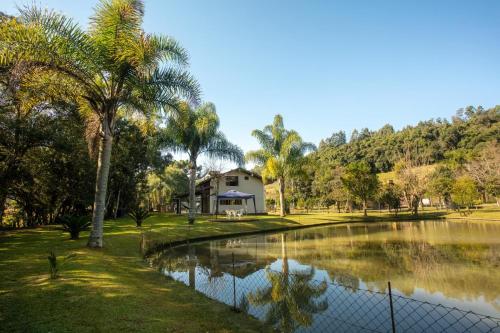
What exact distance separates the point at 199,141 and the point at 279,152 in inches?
468

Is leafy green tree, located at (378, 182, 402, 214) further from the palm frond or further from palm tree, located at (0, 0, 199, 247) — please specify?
palm tree, located at (0, 0, 199, 247)

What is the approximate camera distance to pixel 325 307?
6797 millimetres

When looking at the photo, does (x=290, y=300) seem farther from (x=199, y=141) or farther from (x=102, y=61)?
(x=199, y=141)

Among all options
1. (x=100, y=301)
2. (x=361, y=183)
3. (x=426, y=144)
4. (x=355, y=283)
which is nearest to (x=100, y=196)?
(x=100, y=301)

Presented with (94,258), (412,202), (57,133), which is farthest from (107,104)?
(412,202)

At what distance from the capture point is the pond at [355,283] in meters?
6.06

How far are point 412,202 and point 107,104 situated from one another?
134 ft

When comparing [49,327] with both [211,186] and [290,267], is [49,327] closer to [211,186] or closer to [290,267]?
[290,267]

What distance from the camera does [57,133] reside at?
17750mm

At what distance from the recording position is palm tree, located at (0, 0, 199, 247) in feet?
32.5

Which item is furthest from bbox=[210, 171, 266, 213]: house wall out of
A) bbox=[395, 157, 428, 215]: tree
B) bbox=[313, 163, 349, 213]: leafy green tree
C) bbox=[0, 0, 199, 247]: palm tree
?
bbox=[0, 0, 199, 247]: palm tree

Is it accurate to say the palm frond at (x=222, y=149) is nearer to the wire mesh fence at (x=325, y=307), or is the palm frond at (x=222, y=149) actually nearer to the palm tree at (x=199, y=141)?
the palm tree at (x=199, y=141)

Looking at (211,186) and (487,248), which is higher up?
(211,186)

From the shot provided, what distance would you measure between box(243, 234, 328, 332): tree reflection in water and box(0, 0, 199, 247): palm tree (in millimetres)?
7285
